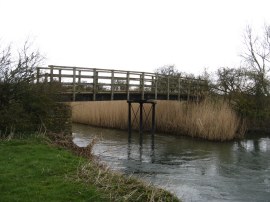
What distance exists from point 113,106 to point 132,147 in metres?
9.31

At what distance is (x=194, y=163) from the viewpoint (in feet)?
54.7

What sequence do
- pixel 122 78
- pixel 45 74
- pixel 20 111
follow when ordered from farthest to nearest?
pixel 122 78 → pixel 45 74 → pixel 20 111

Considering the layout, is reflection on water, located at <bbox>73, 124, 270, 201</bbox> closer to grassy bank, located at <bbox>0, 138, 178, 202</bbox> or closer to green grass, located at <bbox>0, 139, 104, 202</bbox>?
grassy bank, located at <bbox>0, 138, 178, 202</bbox>

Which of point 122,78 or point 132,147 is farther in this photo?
point 122,78

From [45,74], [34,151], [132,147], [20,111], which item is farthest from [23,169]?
[132,147]

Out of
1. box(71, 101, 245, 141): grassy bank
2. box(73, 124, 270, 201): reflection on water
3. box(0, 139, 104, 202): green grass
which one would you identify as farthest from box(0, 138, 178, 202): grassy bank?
box(71, 101, 245, 141): grassy bank

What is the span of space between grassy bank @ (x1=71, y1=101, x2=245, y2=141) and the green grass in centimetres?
1478

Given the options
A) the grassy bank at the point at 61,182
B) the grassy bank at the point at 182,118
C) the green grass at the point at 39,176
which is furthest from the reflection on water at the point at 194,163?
the green grass at the point at 39,176

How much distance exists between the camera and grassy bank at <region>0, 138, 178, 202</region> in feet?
22.9

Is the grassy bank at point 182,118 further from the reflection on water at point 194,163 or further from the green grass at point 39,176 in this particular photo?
the green grass at point 39,176

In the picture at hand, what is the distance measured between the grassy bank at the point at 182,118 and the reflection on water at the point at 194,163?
3.38 ft

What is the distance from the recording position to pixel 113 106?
30.0 meters

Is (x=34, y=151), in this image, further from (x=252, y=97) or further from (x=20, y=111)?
(x=252, y=97)

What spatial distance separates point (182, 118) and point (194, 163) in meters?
10.7
